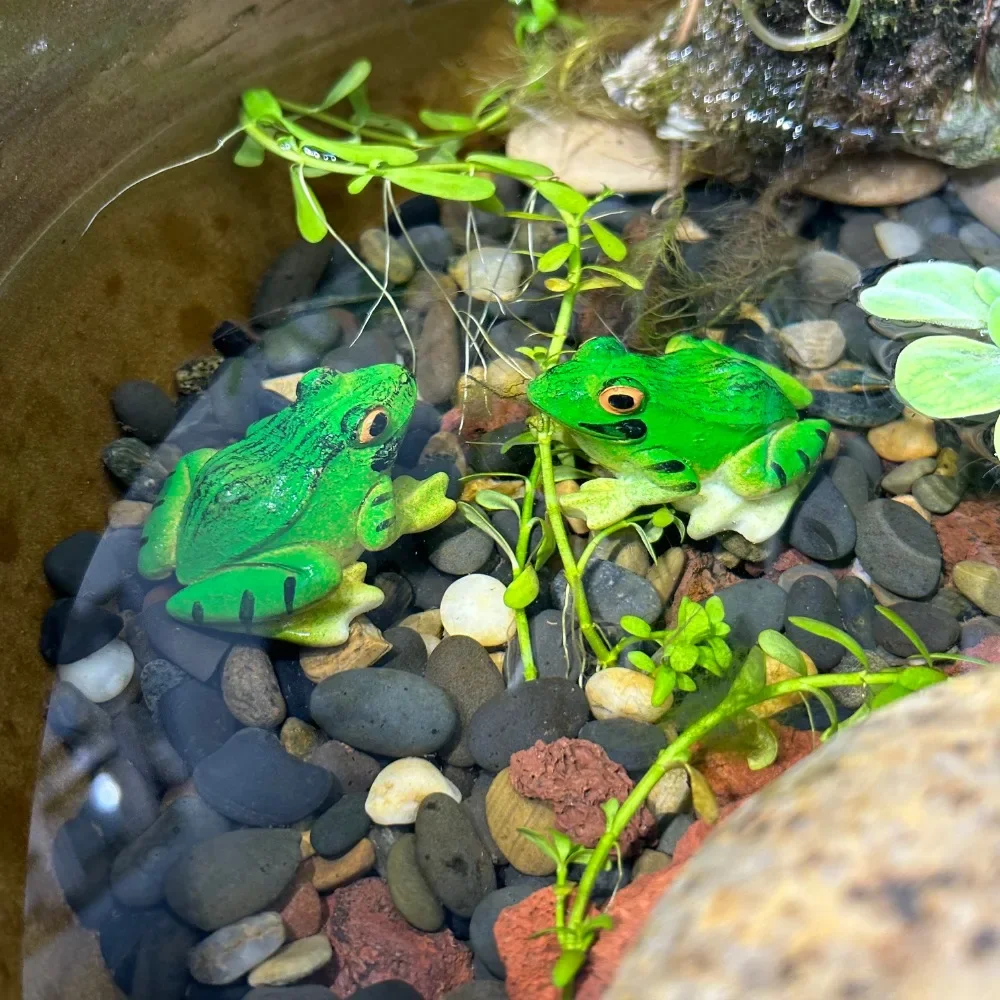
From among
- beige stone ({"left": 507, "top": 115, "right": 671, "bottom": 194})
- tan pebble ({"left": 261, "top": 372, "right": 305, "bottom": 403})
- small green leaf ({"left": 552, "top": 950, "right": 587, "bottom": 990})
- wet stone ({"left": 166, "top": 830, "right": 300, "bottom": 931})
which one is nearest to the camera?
small green leaf ({"left": 552, "top": 950, "right": 587, "bottom": 990})

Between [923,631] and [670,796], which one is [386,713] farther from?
[923,631]

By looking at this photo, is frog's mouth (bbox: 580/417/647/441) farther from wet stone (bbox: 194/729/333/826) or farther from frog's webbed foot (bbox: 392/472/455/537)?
wet stone (bbox: 194/729/333/826)

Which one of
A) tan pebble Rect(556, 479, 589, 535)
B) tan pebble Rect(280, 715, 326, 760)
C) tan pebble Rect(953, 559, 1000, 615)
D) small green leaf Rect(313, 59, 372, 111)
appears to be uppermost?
small green leaf Rect(313, 59, 372, 111)

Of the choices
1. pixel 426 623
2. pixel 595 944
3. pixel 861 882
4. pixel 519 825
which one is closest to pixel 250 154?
pixel 426 623

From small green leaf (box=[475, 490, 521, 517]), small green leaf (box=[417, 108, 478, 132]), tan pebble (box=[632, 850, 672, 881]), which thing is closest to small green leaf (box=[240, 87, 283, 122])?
small green leaf (box=[417, 108, 478, 132])

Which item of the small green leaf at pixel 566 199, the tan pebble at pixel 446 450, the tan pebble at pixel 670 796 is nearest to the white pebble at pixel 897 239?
the small green leaf at pixel 566 199

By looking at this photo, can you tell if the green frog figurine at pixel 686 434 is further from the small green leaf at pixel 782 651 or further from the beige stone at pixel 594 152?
the beige stone at pixel 594 152

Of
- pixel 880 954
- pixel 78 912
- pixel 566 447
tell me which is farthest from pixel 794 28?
pixel 78 912

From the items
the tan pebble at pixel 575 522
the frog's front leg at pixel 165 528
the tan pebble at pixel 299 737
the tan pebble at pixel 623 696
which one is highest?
the frog's front leg at pixel 165 528
